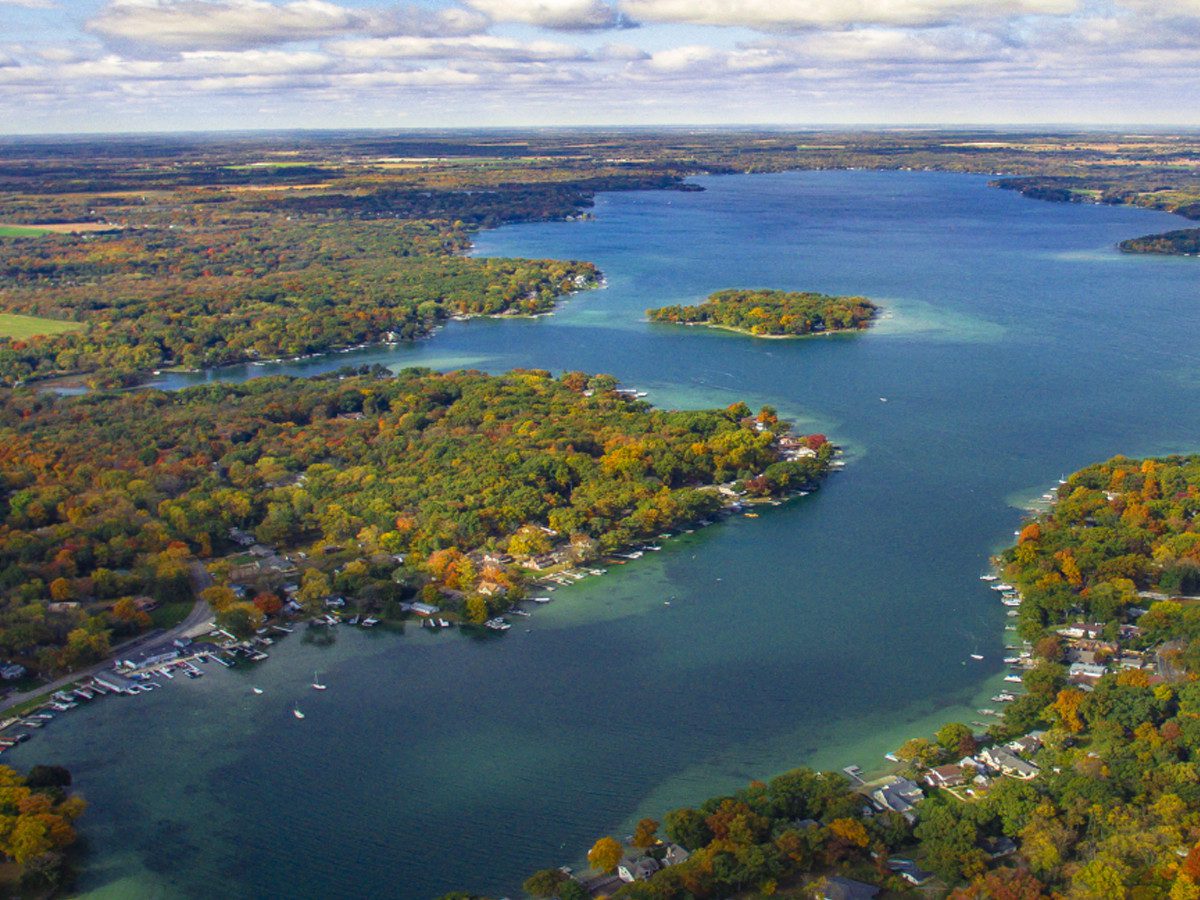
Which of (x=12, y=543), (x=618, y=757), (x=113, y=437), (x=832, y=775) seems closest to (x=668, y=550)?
(x=618, y=757)

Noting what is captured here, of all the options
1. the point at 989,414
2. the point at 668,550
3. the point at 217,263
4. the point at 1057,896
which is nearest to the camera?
the point at 1057,896

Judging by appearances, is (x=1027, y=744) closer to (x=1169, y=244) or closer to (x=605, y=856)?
(x=605, y=856)

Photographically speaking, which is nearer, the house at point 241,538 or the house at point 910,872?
the house at point 910,872

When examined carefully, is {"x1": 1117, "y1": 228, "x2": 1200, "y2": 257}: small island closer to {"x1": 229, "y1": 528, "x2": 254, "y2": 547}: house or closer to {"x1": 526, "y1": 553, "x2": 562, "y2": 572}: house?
{"x1": 526, "y1": 553, "x2": 562, "y2": 572}: house

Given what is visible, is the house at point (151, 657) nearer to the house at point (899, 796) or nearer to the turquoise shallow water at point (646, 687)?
the turquoise shallow water at point (646, 687)

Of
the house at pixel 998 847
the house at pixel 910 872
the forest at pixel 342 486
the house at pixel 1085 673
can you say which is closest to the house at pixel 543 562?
the forest at pixel 342 486

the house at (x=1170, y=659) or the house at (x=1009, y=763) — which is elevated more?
the house at (x=1170, y=659)

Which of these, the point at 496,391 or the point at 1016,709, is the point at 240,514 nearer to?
the point at 496,391
